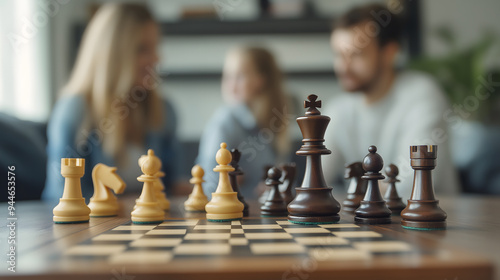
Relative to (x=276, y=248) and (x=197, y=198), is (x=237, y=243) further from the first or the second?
(x=197, y=198)

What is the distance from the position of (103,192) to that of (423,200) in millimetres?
849

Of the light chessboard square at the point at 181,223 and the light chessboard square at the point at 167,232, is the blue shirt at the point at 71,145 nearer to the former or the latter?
the light chessboard square at the point at 181,223

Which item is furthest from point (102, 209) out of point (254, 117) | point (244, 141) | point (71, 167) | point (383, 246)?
point (254, 117)

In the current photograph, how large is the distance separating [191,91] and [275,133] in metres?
1.05

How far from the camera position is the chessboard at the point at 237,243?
0.57 m

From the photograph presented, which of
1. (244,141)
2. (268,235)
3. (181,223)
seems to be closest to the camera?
(268,235)

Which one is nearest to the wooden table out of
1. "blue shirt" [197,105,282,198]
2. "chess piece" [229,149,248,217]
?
"chess piece" [229,149,248,217]

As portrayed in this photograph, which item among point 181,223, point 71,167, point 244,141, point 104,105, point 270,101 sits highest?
point 270,101

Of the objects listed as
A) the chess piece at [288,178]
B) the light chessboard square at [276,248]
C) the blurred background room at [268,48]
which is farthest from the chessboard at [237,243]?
the blurred background room at [268,48]

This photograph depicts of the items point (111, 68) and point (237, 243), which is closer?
point (237, 243)

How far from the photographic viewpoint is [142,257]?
57 centimetres

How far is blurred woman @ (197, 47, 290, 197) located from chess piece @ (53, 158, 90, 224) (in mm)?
2202

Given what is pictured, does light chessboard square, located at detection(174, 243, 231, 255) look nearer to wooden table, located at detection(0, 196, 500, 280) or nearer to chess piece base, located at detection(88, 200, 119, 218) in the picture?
wooden table, located at detection(0, 196, 500, 280)

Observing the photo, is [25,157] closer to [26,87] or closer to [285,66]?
[26,87]
